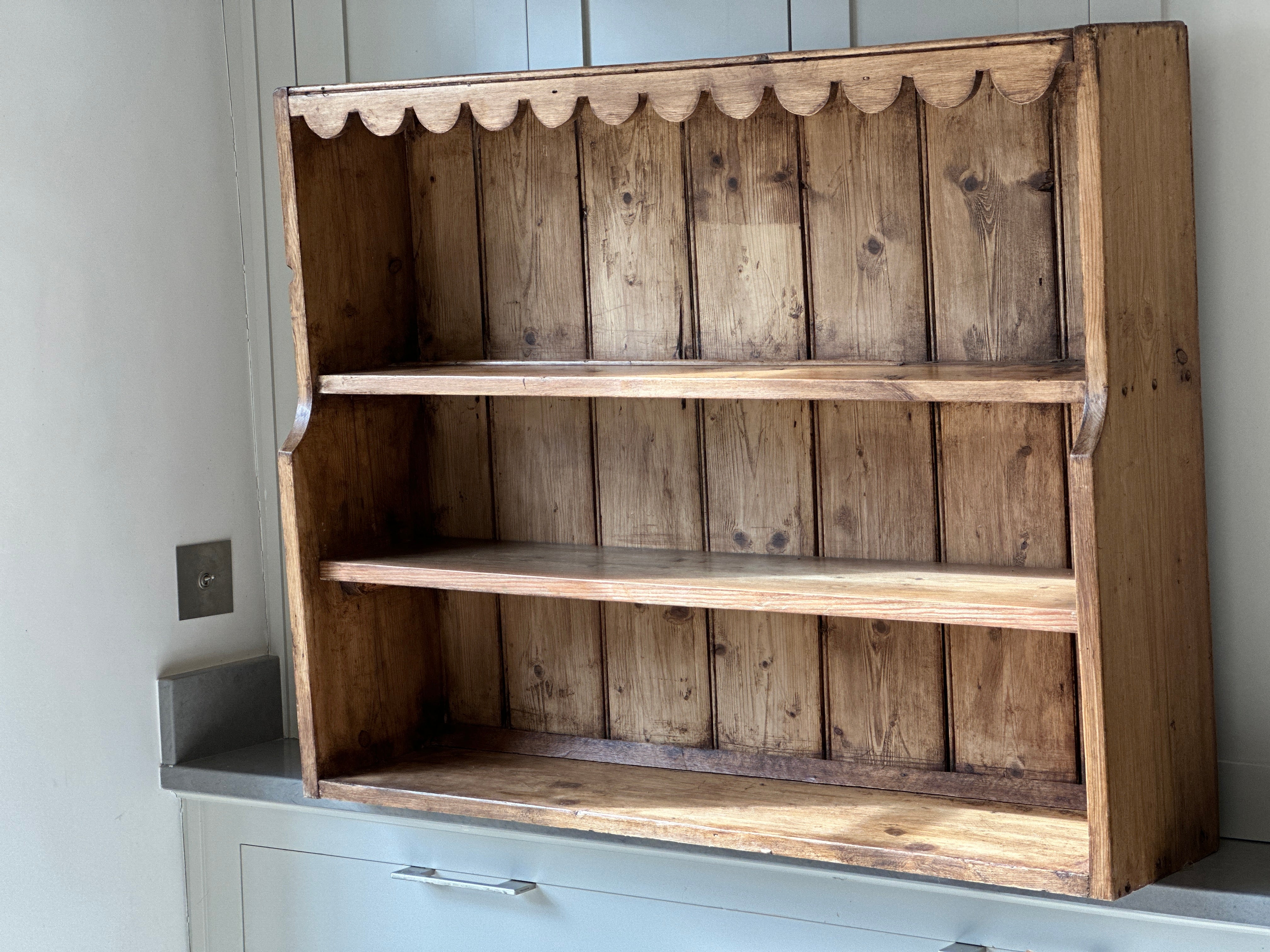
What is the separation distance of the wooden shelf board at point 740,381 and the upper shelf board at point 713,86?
29cm

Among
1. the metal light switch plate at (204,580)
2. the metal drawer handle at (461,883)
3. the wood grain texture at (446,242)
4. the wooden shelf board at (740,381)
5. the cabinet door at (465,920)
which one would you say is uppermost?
the wood grain texture at (446,242)

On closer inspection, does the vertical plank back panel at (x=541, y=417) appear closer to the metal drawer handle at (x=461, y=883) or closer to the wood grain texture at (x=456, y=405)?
the wood grain texture at (x=456, y=405)

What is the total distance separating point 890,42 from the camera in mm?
1747

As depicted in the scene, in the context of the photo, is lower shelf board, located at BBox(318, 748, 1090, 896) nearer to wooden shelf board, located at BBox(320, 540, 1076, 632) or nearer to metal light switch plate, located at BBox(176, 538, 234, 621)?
wooden shelf board, located at BBox(320, 540, 1076, 632)

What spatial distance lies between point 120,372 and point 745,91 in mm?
1036

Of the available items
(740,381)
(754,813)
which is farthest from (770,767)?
(740,381)

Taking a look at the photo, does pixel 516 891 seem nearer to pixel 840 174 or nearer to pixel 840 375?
Answer: pixel 840 375

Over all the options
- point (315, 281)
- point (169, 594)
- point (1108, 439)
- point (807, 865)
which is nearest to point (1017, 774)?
point (807, 865)

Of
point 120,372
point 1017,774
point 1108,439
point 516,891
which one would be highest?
point 120,372

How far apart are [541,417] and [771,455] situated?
1.16ft

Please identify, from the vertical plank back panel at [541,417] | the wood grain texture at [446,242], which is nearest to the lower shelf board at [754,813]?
the vertical plank back panel at [541,417]

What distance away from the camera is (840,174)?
1768 mm

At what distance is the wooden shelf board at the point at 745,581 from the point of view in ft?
4.96

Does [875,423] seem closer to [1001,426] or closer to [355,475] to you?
[1001,426]
